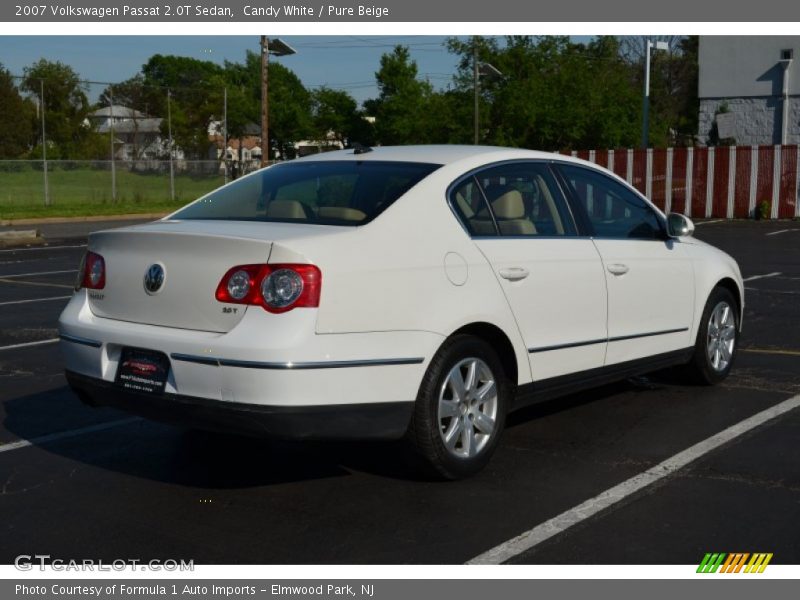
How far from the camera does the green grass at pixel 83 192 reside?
3303cm

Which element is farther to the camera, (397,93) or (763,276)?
(397,93)

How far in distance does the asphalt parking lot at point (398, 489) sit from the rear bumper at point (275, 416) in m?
0.35

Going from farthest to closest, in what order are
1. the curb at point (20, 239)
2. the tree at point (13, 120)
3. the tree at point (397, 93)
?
the tree at point (397, 93)
the tree at point (13, 120)
the curb at point (20, 239)

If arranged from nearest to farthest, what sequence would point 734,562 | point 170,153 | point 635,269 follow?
1. point 734,562
2. point 635,269
3. point 170,153

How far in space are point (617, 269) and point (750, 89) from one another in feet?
116

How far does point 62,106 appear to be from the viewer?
37156mm

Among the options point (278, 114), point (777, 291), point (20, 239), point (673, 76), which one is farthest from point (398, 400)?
point (278, 114)

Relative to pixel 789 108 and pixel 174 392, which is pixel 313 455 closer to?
pixel 174 392

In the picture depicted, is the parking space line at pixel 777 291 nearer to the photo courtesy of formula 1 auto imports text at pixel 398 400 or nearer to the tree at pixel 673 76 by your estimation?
the photo courtesy of formula 1 auto imports text at pixel 398 400

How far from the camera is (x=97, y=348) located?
5188 millimetres

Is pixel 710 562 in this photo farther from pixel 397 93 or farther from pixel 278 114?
pixel 278 114

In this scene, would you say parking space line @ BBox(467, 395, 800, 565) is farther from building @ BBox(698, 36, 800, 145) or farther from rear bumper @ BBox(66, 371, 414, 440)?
building @ BBox(698, 36, 800, 145)

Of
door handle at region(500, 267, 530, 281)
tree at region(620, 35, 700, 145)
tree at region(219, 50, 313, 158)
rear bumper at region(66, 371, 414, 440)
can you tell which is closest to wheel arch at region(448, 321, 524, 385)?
door handle at region(500, 267, 530, 281)

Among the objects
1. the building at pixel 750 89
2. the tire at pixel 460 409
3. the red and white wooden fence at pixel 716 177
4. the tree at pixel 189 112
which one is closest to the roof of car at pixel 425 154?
the tire at pixel 460 409
